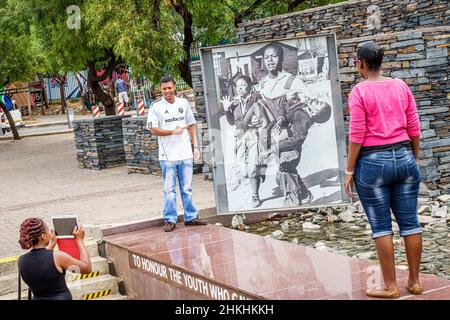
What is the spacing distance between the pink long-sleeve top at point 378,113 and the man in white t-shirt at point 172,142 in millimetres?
3734

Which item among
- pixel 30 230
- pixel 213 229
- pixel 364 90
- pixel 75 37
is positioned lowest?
pixel 213 229

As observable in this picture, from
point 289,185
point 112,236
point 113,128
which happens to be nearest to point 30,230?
point 112,236

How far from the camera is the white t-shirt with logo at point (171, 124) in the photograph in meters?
9.08

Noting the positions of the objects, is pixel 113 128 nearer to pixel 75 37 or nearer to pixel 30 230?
pixel 75 37

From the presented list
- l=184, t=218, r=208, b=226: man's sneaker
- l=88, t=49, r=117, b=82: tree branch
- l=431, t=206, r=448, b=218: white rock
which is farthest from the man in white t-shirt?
l=88, t=49, r=117, b=82: tree branch

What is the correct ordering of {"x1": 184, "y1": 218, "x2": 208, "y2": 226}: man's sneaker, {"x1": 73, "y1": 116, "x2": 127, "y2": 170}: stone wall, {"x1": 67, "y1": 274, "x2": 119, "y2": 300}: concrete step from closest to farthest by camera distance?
1. {"x1": 67, "y1": 274, "x2": 119, "y2": 300}: concrete step
2. {"x1": 184, "y1": 218, "x2": 208, "y2": 226}: man's sneaker
3. {"x1": 73, "y1": 116, "x2": 127, "y2": 170}: stone wall

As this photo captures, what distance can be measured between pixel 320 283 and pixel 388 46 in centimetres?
600

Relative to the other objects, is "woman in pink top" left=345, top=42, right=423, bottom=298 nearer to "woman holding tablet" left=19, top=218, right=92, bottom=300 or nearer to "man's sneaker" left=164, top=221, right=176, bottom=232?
"woman holding tablet" left=19, top=218, right=92, bottom=300

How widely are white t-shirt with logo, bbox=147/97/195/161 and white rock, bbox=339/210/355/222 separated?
2651mm

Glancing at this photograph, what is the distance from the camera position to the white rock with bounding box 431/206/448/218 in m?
10.2

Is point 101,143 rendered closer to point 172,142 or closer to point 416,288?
point 172,142

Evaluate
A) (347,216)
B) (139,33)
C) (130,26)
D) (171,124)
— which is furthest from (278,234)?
(130,26)
